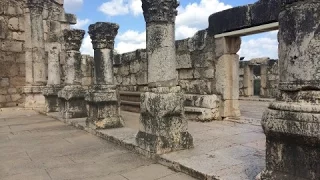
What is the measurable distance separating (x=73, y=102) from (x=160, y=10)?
4.61 metres

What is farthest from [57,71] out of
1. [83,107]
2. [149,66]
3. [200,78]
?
[149,66]

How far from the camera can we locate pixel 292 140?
2441 mm

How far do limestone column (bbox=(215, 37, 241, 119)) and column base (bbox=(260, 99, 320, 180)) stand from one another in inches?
181

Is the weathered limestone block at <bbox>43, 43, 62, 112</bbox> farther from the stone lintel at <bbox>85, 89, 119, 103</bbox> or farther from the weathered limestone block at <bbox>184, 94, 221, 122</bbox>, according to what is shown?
the weathered limestone block at <bbox>184, 94, 221, 122</bbox>

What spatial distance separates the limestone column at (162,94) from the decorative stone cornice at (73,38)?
149 inches

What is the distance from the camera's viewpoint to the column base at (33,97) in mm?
11023

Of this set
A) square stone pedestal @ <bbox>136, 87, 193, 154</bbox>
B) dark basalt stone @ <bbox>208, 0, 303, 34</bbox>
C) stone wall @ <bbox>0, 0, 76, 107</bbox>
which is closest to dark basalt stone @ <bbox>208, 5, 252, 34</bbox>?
dark basalt stone @ <bbox>208, 0, 303, 34</bbox>

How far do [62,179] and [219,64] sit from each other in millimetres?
4867

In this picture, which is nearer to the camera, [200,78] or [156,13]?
[156,13]

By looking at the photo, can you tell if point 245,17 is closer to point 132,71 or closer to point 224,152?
point 224,152

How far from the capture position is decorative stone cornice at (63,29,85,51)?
7812mm

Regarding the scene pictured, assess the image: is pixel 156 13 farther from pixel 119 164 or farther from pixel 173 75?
pixel 119 164

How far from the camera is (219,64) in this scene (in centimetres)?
724

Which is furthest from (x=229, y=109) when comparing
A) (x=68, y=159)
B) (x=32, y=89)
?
(x=32, y=89)
